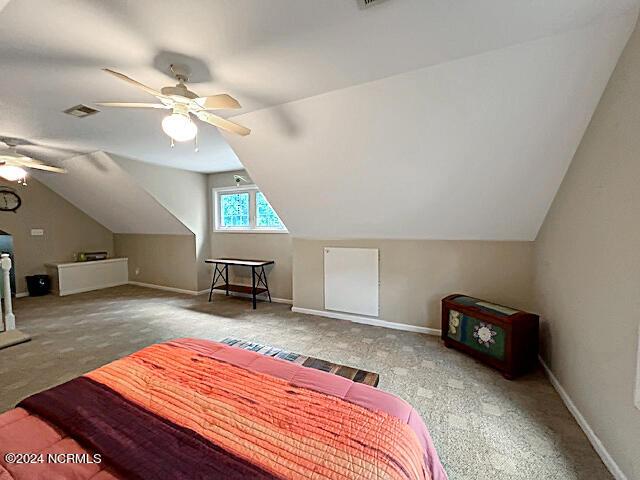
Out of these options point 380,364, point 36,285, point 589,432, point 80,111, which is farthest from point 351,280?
point 36,285

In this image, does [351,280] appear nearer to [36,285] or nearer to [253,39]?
[253,39]

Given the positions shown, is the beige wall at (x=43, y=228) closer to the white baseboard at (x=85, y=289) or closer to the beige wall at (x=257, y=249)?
the white baseboard at (x=85, y=289)

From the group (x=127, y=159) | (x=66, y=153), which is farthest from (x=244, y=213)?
(x=66, y=153)

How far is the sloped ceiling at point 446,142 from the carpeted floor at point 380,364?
144 centimetres

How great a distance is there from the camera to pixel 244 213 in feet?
17.2

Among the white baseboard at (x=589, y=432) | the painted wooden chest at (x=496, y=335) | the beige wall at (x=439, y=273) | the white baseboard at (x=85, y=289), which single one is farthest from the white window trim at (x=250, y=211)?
the white baseboard at (x=589, y=432)

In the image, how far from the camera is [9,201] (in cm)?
497

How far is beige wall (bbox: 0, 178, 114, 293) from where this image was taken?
5.12 meters

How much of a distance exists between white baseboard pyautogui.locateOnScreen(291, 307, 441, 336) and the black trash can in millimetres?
4947

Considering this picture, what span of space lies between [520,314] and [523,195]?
1.08 metres

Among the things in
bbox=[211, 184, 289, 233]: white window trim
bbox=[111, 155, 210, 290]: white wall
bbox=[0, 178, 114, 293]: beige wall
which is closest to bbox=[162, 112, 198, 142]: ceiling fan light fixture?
bbox=[211, 184, 289, 233]: white window trim

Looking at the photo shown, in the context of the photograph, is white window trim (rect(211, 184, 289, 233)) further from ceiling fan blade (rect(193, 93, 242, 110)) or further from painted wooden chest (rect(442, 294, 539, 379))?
ceiling fan blade (rect(193, 93, 242, 110))

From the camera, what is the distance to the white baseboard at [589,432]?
1.45 meters

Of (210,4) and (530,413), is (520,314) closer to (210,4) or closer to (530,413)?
(530,413)
